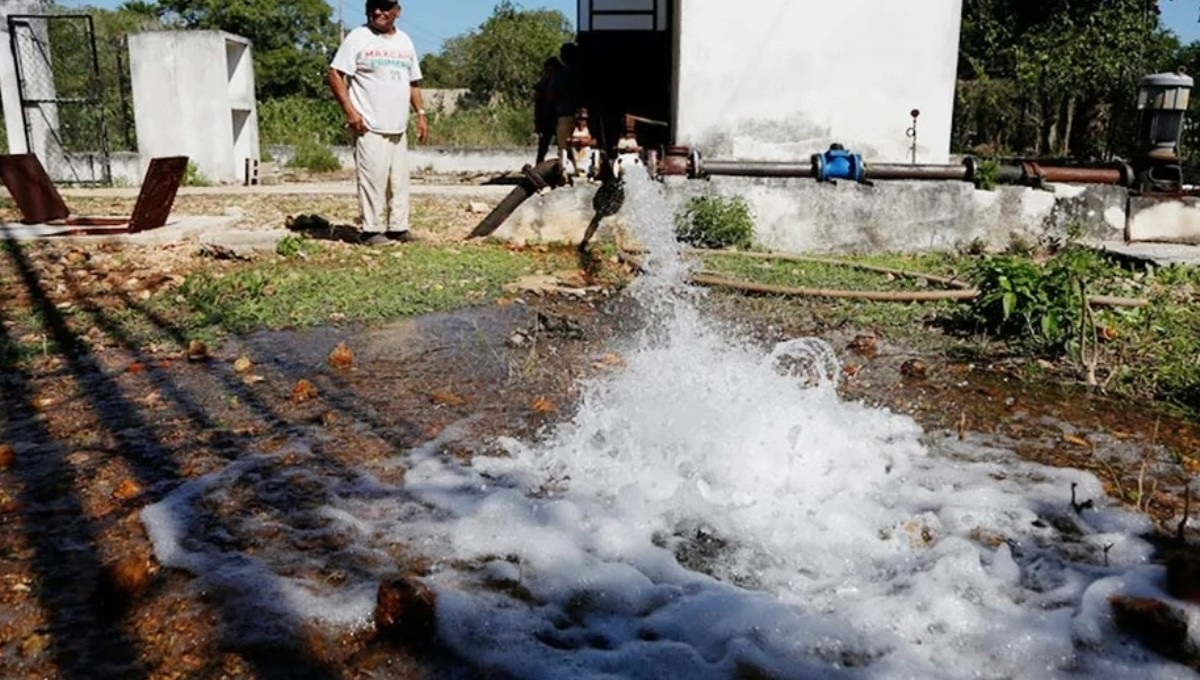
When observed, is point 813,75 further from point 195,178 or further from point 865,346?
point 195,178

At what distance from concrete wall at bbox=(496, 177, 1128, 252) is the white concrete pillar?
10108 millimetres

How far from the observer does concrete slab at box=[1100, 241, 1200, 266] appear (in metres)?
6.33

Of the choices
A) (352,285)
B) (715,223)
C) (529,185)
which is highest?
(529,185)

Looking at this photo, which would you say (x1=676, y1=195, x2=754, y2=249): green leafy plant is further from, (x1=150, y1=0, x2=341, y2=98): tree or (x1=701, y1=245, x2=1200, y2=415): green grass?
(x1=150, y1=0, x2=341, y2=98): tree

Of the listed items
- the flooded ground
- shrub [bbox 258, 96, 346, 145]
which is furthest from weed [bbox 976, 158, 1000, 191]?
shrub [bbox 258, 96, 346, 145]

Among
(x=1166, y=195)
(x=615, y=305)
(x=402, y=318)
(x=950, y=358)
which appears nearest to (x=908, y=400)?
(x=950, y=358)

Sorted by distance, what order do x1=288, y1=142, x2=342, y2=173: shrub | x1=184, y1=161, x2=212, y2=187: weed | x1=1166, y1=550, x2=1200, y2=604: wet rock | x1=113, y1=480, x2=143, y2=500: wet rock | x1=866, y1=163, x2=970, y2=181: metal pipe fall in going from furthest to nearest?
x1=288, y1=142, x2=342, y2=173: shrub → x1=184, y1=161, x2=212, y2=187: weed → x1=866, y1=163, x2=970, y2=181: metal pipe → x1=113, y1=480, x2=143, y2=500: wet rock → x1=1166, y1=550, x2=1200, y2=604: wet rock

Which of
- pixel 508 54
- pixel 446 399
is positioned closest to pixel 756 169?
pixel 446 399

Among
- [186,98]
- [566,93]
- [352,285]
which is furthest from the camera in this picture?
[186,98]

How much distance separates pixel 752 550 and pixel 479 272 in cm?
414

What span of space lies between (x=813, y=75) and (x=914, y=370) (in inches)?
193

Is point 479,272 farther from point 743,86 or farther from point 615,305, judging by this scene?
point 743,86

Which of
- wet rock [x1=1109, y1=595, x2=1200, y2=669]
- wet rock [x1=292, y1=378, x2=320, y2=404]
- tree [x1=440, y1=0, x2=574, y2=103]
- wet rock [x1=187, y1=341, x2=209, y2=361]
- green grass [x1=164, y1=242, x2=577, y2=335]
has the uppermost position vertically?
tree [x1=440, y1=0, x2=574, y2=103]

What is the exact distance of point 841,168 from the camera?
7523 mm
